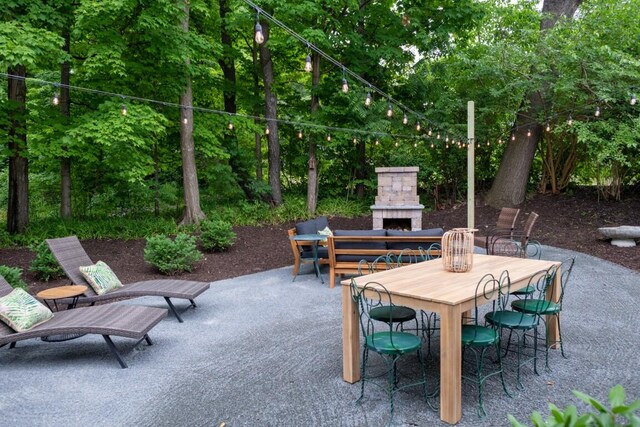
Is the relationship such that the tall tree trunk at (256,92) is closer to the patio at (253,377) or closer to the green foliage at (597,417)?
the patio at (253,377)

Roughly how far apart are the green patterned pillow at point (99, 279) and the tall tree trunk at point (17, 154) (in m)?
5.25

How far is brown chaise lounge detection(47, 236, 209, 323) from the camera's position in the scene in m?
4.72

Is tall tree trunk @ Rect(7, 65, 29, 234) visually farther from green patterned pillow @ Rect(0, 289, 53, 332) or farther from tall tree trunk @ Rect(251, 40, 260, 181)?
green patterned pillow @ Rect(0, 289, 53, 332)

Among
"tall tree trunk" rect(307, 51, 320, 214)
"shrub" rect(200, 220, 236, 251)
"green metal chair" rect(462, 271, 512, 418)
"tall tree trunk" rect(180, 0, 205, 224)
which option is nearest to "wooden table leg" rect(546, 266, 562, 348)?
"green metal chair" rect(462, 271, 512, 418)

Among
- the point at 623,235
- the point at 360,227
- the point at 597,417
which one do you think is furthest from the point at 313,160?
the point at 597,417

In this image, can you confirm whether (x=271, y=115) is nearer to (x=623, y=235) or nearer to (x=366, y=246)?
(x=366, y=246)

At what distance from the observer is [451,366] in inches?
103

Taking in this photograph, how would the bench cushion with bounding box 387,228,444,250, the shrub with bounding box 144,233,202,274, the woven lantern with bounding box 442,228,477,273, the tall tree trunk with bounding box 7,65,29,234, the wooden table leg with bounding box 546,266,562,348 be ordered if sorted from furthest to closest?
the tall tree trunk with bounding box 7,65,29,234 < the shrub with bounding box 144,233,202,274 < the bench cushion with bounding box 387,228,444,250 < the wooden table leg with bounding box 546,266,562,348 < the woven lantern with bounding box 442,228,477,273

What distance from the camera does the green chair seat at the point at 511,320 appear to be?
3156 mm

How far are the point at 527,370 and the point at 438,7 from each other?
11.5 meters

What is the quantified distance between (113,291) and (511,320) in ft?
13.8

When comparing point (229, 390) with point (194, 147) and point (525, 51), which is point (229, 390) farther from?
point (525, 51)

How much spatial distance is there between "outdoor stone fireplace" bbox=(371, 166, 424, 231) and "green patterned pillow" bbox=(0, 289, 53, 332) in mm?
7341

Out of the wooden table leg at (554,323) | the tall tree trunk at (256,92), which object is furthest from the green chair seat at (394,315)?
the tall tree trunk at (256,92)
